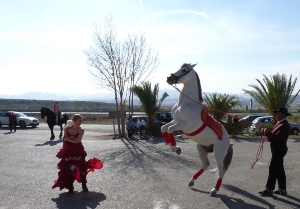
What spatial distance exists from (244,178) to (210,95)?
1179 cm

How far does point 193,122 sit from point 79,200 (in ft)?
8.47

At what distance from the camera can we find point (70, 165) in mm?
7215

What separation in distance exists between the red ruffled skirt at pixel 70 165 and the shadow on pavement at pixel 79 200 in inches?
10.4

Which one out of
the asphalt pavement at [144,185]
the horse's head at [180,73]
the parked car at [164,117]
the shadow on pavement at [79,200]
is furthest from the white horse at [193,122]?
the parked car at [164,117]

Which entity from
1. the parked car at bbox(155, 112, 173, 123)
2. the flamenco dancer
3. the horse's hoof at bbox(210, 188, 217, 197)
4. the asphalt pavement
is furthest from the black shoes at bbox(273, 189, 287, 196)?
the parked car at bbox(155, 112, 173, 123)

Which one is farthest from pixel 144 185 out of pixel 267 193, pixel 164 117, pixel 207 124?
pixel 164 117

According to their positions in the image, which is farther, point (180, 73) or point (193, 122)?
point (180, 73)

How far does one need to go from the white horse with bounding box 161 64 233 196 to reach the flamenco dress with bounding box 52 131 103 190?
1782 mm

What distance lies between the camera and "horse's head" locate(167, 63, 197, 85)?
6.91 metres

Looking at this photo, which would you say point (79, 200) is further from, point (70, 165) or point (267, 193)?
point (267, 193)

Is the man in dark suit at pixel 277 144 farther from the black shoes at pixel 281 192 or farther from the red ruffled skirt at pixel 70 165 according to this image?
the red ruffled skirt at pixel 70 165

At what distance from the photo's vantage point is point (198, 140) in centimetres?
709

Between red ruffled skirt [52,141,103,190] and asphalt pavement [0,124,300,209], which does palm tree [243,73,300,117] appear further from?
red ruffled skirt [52,141,103,190]

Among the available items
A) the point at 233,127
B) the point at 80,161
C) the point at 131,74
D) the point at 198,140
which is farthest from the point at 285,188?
the point at 131,74
